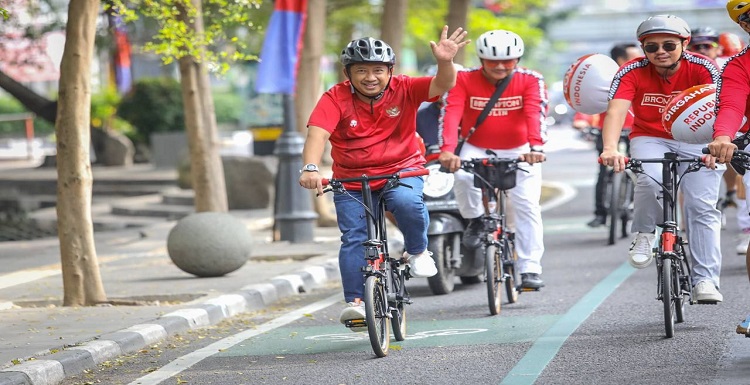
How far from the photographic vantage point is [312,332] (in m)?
9.52

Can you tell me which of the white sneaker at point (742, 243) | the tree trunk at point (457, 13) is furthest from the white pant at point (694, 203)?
the tree trunk at point (457, 13)

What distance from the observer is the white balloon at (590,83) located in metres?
9.56

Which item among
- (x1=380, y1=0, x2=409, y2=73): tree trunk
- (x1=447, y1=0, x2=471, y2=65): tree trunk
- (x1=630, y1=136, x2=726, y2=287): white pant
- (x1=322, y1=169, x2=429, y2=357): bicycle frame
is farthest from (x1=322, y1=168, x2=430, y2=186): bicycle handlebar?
(x1=447, y1=0, x2=471, y2=65): tree trunk

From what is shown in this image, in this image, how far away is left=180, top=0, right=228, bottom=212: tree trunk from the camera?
15594mm

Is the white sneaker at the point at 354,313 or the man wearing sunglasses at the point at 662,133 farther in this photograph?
the man wearing sunglasses at the point at 662,133

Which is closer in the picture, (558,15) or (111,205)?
(111,205)

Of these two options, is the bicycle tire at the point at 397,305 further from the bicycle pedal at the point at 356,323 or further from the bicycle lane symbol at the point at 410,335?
the bicycle pedal at the point at 356,323

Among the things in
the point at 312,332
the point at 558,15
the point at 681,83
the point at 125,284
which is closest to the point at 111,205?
the point at 125,284

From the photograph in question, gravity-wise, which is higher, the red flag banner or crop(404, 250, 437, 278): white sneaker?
the red flag banner

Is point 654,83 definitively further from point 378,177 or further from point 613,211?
point 613,211

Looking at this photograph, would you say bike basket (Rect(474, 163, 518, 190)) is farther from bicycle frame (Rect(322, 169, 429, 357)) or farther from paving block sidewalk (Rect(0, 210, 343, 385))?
paving block sidewalk (Rect(0, 210, 343, 385))

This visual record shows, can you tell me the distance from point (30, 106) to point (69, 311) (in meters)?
5.81

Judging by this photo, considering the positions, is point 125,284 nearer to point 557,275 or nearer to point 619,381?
point 557,275

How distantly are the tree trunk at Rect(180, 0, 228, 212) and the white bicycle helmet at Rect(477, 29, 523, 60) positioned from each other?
5945 mm
